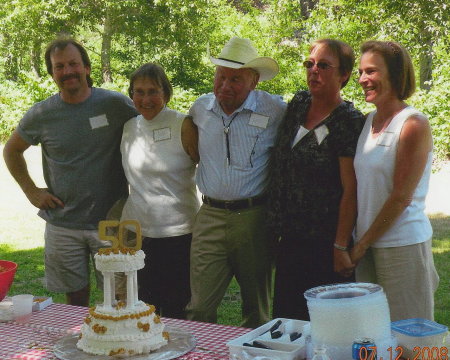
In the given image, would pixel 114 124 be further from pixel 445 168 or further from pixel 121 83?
pixel 121 83

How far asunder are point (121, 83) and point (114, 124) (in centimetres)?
1129

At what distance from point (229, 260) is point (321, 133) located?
2.97ft

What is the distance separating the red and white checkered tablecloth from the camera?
96.7 inches

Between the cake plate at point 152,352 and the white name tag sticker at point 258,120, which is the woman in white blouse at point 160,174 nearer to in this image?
the white name tag sticker at point 258,120

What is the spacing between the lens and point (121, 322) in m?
2.49

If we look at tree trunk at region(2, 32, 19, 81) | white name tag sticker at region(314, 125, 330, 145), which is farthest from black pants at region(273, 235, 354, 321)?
tree trunk at region(2, 32, 19, 81)

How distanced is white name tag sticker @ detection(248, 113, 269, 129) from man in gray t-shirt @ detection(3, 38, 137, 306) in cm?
86

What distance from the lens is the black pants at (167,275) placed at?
3.79 metres

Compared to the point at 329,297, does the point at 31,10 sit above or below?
above

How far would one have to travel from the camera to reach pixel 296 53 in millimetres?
16250

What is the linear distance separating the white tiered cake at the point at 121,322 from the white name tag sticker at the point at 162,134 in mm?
1233

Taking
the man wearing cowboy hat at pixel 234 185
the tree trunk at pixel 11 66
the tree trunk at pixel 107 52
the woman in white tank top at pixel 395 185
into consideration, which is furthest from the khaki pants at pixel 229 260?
the tree trunk at pixel 11 66

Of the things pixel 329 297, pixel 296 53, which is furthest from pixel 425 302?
pixel 296 53

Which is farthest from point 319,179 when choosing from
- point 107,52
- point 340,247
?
point 107,52
